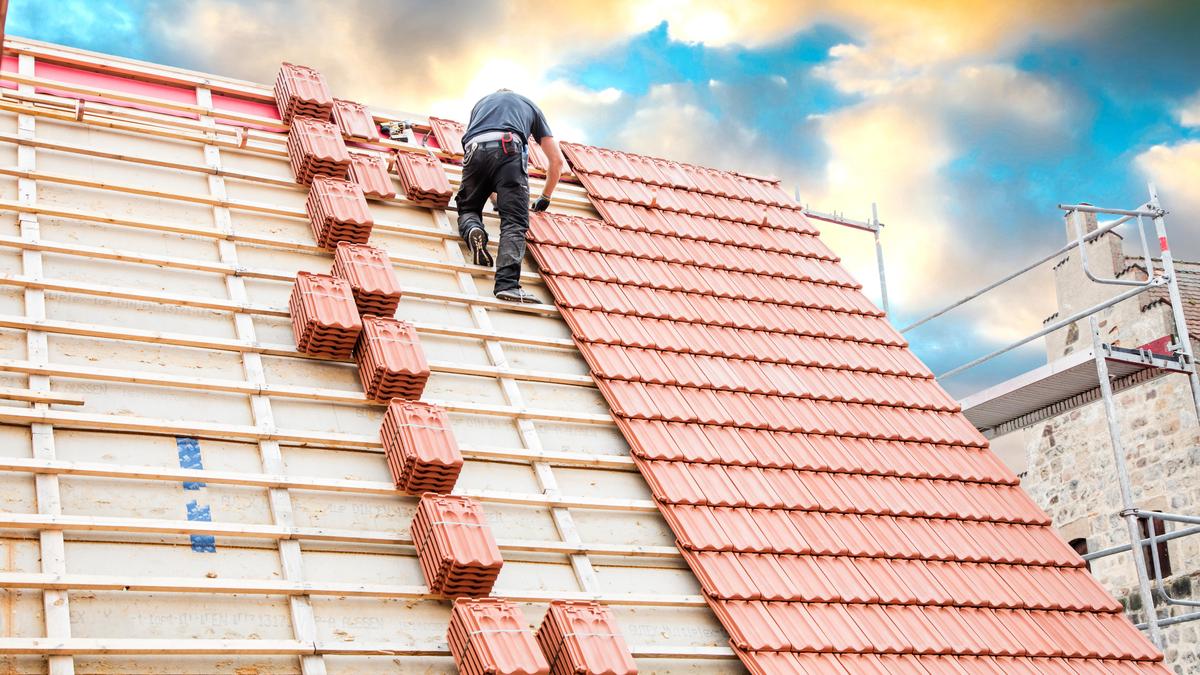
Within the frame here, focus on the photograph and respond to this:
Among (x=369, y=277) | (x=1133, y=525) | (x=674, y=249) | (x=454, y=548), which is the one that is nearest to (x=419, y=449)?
(x=454, y=548)

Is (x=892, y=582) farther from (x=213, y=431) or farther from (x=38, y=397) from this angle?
(x=38, y=397)

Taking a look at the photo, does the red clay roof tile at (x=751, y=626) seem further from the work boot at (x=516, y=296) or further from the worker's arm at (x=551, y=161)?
the worker's arm at (x=551, y=161)

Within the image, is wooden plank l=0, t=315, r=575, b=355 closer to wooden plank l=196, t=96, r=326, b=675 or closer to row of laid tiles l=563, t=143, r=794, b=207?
wooden plank l=196, t=96, r=326, b=675

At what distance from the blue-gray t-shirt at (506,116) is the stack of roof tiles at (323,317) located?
1762mm

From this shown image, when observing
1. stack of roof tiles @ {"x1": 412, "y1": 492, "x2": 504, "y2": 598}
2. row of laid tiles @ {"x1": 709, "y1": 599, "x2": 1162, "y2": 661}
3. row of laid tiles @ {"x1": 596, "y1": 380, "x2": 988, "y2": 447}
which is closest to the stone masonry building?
row of laid tiles @ {"x1": 596, "y1": 380, "x2": 988, "y2": 447}

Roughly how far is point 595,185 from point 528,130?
1.14m

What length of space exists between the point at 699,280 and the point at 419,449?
3048 millimetres

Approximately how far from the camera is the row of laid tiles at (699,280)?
7078 mm

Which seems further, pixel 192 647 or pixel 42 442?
pixel 42 442

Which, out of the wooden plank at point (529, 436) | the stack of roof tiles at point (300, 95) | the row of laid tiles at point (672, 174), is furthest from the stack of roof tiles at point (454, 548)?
the row of laid tiles at point (672, 174)

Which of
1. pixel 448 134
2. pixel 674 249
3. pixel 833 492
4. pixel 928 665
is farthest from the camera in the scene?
pixel 448 134

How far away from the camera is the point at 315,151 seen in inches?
264

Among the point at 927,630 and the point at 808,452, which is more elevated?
the point at 808,452

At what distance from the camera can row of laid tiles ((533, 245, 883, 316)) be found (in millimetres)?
7078
